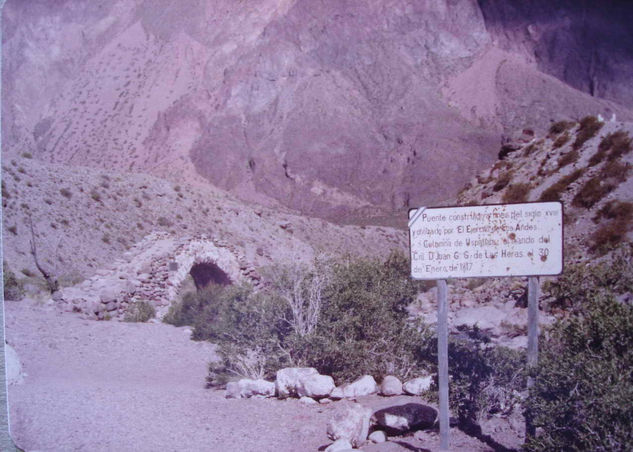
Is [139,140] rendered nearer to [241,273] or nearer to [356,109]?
[356,109]

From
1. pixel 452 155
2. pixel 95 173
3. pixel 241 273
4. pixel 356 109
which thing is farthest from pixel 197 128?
pixel 241 273

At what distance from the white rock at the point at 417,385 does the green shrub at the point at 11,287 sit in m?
9.18

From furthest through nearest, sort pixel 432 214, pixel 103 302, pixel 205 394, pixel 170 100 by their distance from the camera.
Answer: pixel 170 100
pixel 103 302
pixel 205 394
pixel 432 214

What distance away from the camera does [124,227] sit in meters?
19.1

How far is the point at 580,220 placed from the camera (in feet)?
24.2

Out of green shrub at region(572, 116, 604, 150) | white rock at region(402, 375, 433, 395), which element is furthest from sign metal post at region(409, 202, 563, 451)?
green shrub at region(572, 116, 604, 150)

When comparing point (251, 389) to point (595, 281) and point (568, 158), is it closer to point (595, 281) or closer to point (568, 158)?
point (595, 281)

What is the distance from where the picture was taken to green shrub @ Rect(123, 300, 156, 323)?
43.5 feet

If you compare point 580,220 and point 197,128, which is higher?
point 197,128

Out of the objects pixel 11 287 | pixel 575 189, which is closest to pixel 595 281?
pixel 575 189

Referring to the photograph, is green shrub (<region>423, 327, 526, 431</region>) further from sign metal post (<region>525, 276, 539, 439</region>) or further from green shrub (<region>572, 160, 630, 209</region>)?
green shrub (<region>572, 160, 630, 209</region>)

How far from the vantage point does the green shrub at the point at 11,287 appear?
11922 millimetres

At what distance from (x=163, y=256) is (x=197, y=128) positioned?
121ft

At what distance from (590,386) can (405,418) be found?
196cm
